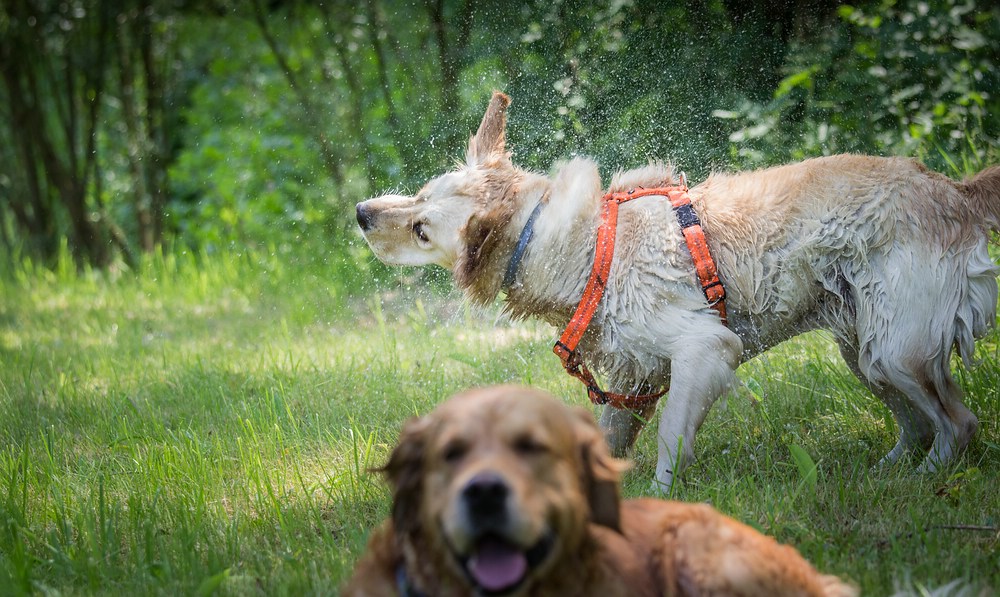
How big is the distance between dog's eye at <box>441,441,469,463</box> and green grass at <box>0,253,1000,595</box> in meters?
0.96

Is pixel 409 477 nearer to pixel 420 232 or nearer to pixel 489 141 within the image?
pixel 420 232

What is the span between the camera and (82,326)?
7.55 metres

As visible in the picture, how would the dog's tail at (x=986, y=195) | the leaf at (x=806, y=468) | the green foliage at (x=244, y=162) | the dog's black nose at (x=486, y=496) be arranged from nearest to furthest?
the dog's black nose at (x=486, y=496)
the leaf at (x=806, y=468)
the dog's tail at (x=986, y=195)
the green foliage at (x=244, y=162)

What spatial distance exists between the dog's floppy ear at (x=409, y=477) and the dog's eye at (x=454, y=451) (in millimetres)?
117

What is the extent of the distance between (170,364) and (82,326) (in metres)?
2.12

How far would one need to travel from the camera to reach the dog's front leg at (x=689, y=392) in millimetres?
3535

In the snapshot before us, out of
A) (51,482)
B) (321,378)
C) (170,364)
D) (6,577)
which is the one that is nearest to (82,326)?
(170,364)

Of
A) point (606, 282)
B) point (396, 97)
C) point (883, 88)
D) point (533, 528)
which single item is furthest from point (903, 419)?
point (396, 97)

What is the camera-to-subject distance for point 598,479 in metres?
2.23

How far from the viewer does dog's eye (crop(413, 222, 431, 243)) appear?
4141 mm

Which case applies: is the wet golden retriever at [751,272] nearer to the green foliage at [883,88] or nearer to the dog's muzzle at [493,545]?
the dog's muzzle at [493,545]

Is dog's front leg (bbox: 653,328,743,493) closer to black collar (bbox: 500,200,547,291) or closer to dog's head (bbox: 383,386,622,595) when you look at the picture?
black collar (bbox: 500,200,547,291)

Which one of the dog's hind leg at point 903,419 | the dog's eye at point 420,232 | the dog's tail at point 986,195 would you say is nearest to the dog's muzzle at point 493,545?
the dog's eye at point 420,232

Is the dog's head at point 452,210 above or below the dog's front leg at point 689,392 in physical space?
above
